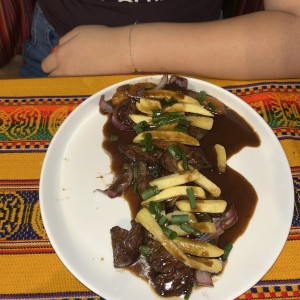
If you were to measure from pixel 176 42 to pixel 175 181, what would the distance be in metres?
0.53

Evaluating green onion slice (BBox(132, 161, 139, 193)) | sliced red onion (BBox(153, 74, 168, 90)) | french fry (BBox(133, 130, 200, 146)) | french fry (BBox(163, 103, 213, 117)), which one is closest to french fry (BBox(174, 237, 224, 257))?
green onion slice (BBox(132, 161, 139, 193))

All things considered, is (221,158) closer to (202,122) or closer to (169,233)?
(202,122)

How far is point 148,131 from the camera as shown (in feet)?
4.24

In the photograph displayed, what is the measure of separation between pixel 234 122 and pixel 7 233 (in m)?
0.80

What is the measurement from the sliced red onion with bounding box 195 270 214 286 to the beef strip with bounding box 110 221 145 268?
18cm

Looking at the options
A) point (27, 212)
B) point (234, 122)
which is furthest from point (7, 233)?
point (234, 122)

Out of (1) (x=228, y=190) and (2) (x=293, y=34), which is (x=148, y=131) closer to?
(1) (x=228, y=190)

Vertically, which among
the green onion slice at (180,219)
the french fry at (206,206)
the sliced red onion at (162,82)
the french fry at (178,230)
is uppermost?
the sliced red onion at (162,82)

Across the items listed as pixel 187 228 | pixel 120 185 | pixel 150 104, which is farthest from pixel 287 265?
pixel 150 104

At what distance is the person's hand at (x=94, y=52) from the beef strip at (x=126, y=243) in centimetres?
62

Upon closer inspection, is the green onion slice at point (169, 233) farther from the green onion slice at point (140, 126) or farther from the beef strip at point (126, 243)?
the green onion slice at point (140, 126)

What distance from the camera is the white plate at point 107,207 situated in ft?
3.55

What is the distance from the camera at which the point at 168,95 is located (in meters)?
1.31

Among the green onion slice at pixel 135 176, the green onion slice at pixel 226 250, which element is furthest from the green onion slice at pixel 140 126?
the green onion slice at pixel 226 250
